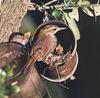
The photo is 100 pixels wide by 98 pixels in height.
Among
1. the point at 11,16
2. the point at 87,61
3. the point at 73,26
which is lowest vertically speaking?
the point at 87,61

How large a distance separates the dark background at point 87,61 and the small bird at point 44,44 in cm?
64

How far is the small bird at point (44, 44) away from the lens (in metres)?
1.37

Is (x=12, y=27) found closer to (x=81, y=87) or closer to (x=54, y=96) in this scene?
(x=54, y=96)

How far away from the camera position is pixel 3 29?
1556 mm

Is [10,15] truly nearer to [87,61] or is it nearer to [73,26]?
[73,26]

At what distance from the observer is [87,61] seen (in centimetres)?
215

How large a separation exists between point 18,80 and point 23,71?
0.13 feet

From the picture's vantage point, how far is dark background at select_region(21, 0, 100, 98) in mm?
2129

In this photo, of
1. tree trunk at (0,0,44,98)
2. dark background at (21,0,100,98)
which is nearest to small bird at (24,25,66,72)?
tree trunk at (0,0,44,98)

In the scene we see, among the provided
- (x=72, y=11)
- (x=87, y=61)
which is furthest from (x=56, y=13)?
(x=87, y=61)

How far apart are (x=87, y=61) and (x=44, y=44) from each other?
29.8 inches

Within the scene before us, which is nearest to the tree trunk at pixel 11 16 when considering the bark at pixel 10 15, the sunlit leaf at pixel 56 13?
the bark at pixel 10 15

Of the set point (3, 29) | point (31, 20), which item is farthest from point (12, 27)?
point (31, 20)

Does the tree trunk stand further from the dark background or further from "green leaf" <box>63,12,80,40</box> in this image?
the dark background
